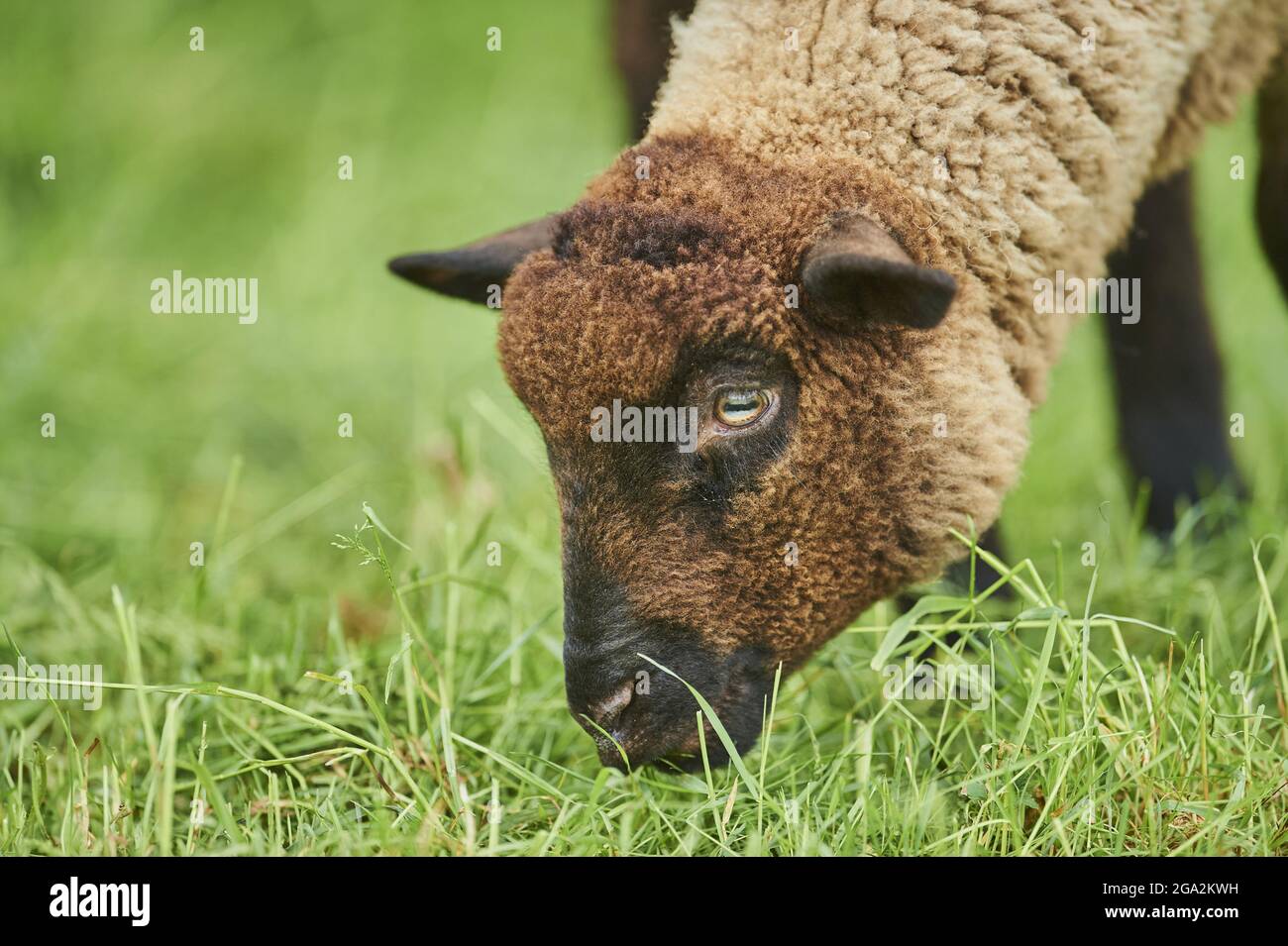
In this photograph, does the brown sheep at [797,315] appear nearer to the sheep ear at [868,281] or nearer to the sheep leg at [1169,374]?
the sheep ear at [868,281]

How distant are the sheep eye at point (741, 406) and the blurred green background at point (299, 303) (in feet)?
2.74

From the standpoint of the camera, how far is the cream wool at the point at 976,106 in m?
3.22

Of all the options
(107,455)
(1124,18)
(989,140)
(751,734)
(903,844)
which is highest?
(1124,18)

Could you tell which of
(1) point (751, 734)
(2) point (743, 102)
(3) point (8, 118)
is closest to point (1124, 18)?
(2) point (743, 102)

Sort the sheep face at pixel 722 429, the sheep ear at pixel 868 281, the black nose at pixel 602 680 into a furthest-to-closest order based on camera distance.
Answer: the black nose at pixel 602 680 < the sheep face at pixel 722 429 < the sheep ear at pixel 868 281

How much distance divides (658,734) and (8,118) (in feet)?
22.4

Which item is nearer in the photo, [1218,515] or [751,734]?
[751,734]

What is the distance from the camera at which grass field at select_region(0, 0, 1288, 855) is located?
321 centimetres

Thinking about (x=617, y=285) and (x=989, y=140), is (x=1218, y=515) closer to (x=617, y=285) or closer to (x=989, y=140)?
(x=989, y=140)

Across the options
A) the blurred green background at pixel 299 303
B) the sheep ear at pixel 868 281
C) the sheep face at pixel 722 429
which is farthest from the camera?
the blurred green background at pixel 299 303

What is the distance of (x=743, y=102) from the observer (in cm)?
330

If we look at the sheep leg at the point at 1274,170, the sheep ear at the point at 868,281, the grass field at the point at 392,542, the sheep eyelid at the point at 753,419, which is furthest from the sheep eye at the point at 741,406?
the sheep leg at the point at 1274,170

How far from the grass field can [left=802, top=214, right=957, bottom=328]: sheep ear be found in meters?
0.80
